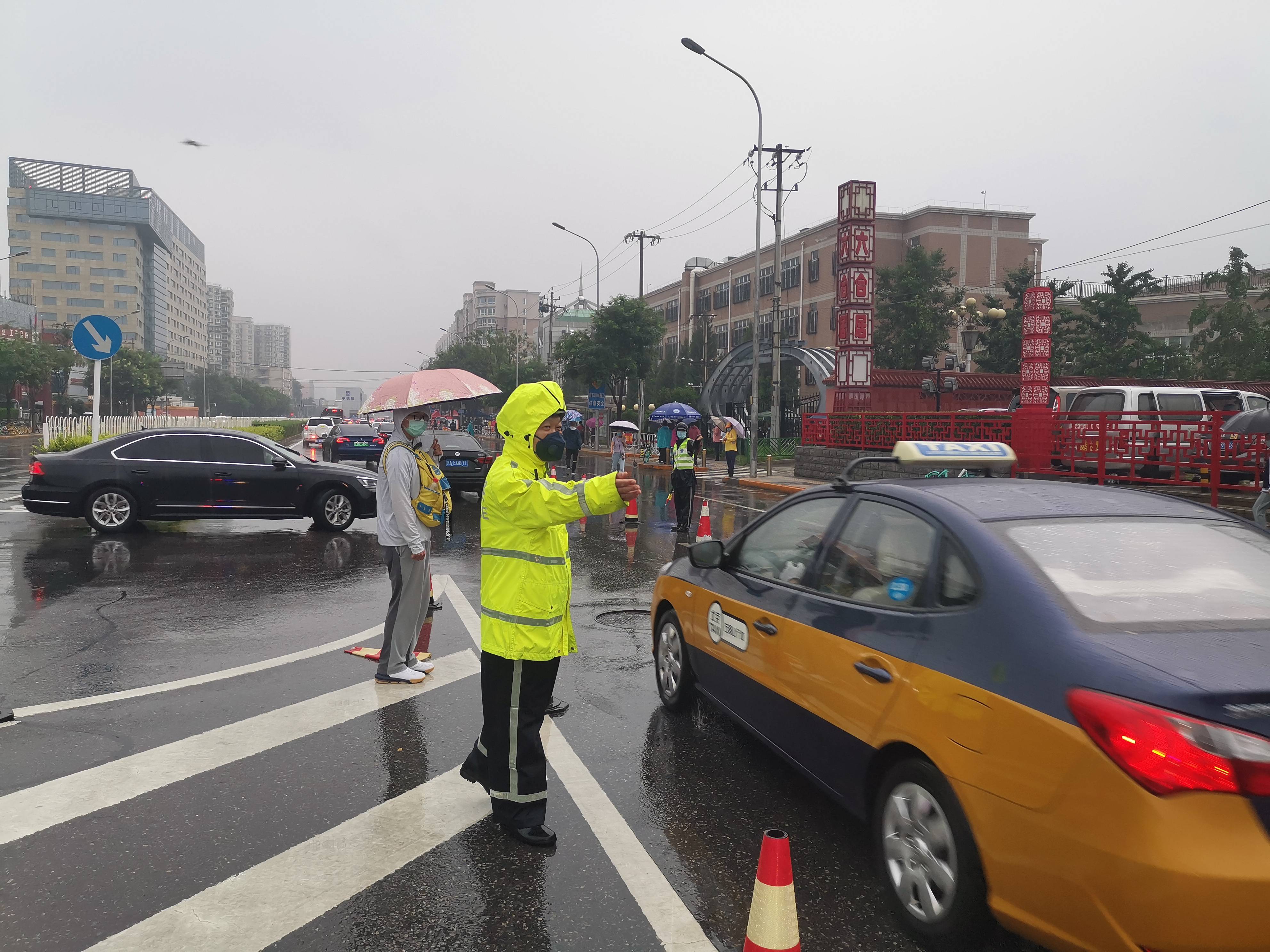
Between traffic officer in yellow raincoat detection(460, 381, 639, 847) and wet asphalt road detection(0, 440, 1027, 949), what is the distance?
8.9 inches

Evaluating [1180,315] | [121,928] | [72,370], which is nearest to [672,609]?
[121,928]

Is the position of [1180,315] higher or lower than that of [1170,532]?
higher

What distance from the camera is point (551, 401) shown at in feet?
12.5

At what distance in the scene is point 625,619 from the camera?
7.86 meters

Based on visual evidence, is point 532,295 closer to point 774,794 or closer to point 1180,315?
point 1180,315

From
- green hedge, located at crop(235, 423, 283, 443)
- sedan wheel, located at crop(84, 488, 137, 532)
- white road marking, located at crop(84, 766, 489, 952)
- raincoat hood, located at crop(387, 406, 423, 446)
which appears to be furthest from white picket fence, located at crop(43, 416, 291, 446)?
white road marking, located at crop(84, 766, 489, 952)

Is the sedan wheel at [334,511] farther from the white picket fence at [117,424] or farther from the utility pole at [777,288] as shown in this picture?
the utility pole at [777,288]

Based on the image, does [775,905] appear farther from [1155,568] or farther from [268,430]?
[268,430]

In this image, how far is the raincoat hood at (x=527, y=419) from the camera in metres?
3.76

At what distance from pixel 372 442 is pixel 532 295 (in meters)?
153

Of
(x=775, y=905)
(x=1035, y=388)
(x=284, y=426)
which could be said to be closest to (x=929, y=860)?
(x=775, y=905)

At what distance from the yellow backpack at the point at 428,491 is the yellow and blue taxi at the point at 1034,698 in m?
2.59

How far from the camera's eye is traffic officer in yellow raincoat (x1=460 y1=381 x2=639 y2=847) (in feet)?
12.1

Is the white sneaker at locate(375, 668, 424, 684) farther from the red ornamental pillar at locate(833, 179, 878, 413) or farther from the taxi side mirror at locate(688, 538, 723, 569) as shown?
the red ornamental pillar at locate(833, 179, 878, 413)
